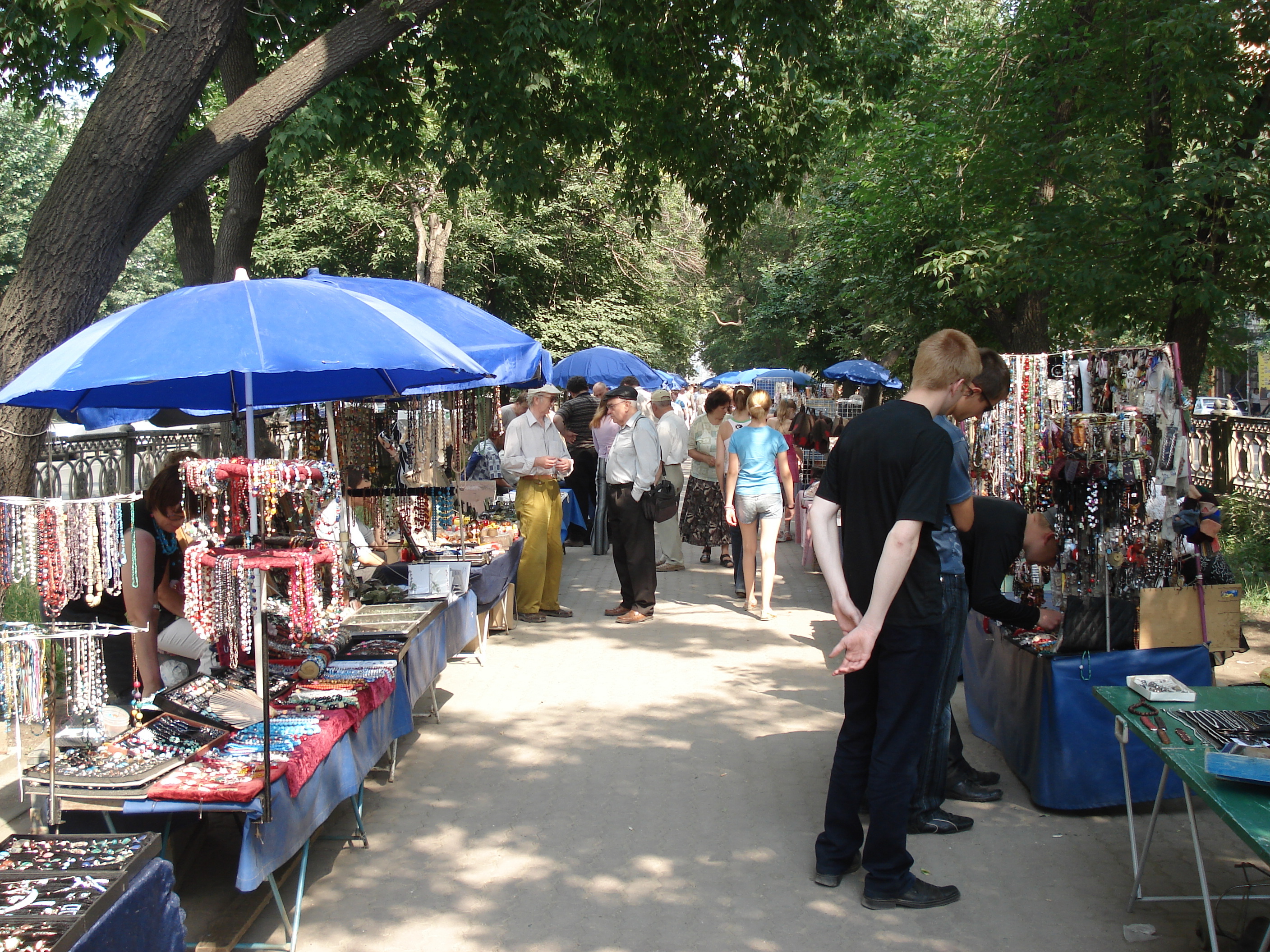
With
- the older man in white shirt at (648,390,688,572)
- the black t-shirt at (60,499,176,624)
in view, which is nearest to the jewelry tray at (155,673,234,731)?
the black t-shirt at (60,499,176,624)

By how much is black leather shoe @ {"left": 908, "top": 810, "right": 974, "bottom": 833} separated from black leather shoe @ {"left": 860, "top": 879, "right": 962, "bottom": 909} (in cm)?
61

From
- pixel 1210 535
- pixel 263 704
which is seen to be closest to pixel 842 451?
pixel 263 704

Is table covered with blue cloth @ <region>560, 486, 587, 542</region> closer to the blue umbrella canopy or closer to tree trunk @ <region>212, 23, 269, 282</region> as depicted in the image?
tree trunk @ <region>212, 23, 269, 282</region>

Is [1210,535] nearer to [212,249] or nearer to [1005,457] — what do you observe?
[1005,457]

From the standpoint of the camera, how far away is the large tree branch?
581 centimetres

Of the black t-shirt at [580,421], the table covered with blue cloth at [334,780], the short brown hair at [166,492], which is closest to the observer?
the table covered with blue cloth at [334,780]

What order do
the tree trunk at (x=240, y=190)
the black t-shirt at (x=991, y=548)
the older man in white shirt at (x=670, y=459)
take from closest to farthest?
the black t-shirt at (x=991, y=548)
the tree trunk at (x=240, y=190)
the older man in white shirt at (x=670, y=459)

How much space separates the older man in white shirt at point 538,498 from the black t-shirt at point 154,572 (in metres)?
3.70

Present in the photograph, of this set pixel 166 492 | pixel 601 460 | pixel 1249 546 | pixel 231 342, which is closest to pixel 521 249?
pixel 601 460

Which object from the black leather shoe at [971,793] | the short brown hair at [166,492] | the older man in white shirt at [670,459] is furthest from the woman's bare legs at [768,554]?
the short brown hair at [166,492]

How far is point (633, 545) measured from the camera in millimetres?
8430

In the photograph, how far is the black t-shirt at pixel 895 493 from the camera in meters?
3.39

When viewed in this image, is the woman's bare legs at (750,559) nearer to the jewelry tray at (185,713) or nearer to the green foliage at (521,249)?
the jewelry tray at (185,713)

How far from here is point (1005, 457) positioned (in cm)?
625
